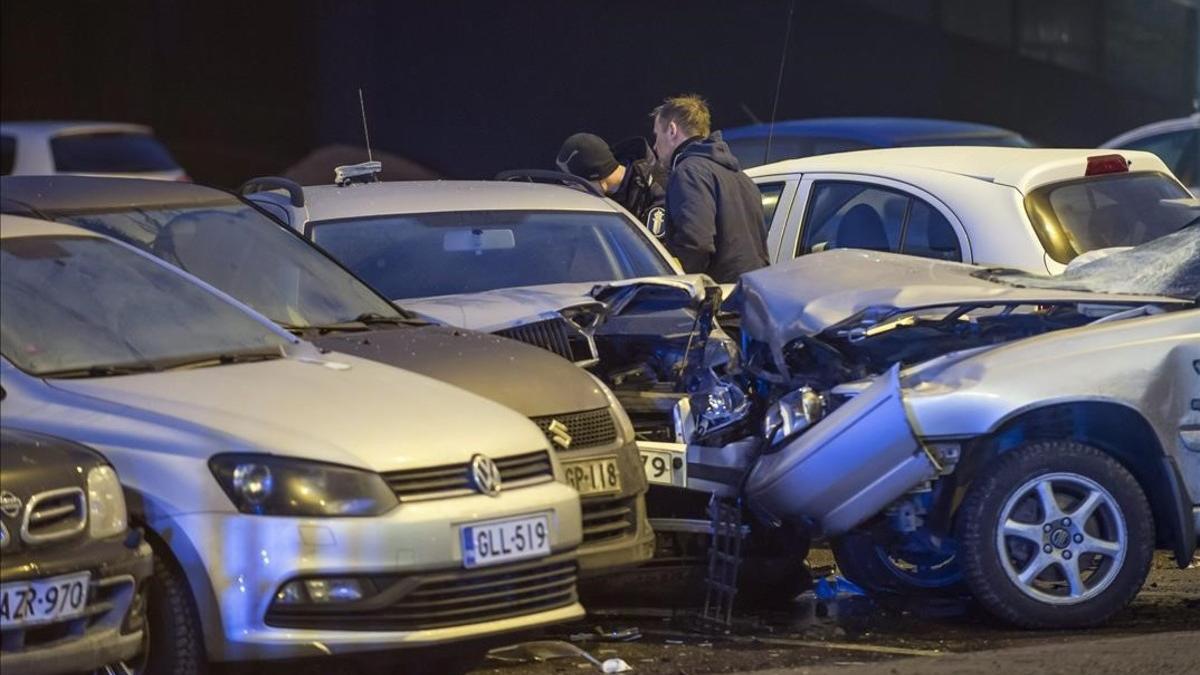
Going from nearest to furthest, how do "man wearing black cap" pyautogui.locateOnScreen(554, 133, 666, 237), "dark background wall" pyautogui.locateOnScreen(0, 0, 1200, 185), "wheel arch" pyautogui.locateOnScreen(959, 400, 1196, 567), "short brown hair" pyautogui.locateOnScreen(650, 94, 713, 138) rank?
"wheel arch" pyautogui.locateOnScreen(959, 400, 1196, 567), "short brown hair" pyautogui.locateOnScreen(650, 94, 713, 138), "man wearing black cap" pyautogui.locateOnScreen(554, 133, 666, 237), "dark background wall" pyautogui.locateOnScreen(0, 0, 1200, 185)

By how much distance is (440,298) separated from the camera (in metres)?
8.95

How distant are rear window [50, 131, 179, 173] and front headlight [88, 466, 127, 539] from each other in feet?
32.7

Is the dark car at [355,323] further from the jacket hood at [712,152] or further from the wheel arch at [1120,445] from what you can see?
the jacket hood at [712,152]

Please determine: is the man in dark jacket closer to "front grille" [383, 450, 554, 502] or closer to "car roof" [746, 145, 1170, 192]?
"car roof" [746, 145, 1170, 192]

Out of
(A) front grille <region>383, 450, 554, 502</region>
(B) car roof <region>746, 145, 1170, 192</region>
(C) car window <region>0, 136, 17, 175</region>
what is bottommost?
(C) car window <region>0, 136, 17, 175</region>

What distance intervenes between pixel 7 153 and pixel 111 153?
74cm

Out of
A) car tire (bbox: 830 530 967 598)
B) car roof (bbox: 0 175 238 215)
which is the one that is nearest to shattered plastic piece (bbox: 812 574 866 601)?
car tire (bbox: 830 530 967 598)

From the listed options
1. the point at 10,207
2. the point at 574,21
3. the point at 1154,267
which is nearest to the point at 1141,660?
the point at 1154,267

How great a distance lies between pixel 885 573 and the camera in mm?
8484

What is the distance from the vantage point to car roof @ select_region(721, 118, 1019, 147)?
15.6 metres

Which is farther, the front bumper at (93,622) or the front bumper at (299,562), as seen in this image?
the front bumper at (299,562)

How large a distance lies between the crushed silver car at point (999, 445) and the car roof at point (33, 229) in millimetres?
2224

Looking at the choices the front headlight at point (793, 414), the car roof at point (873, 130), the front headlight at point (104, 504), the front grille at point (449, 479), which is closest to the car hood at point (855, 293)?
the front headlight at point (793, 414)

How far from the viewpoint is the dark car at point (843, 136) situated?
15453 millimetres
